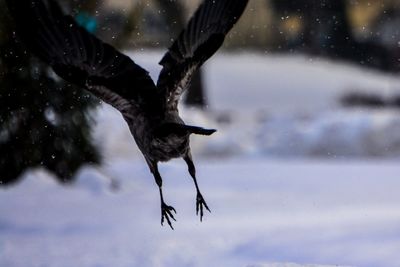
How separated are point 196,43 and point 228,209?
296cm

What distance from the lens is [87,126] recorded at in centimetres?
952

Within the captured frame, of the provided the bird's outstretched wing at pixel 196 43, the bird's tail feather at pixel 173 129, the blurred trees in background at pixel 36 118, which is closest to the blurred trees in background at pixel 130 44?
the blurred trees in background at pixel 36 118

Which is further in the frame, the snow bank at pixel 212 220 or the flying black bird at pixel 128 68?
the snow bank at pixel 212 220

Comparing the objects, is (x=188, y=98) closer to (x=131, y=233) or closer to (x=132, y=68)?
(x=131, y=233)

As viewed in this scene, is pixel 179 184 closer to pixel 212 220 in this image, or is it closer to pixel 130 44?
pixel 212 220

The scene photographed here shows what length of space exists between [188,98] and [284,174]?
9.82 meters

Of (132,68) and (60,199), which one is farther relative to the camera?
(60,199)

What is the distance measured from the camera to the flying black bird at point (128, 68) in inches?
214

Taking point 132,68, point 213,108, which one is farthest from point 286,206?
point 213,108

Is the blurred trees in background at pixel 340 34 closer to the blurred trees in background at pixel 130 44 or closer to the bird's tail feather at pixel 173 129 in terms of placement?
the blurred trees in background at pixel 130 44

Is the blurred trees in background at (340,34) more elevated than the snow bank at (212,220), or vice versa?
the blurred trees in background at (340,34)

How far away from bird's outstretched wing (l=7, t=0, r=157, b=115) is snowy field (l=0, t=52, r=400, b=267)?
1049mm

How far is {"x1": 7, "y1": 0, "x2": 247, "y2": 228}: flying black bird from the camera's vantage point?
5.44 metres

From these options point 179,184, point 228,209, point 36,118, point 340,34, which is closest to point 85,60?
point 228,209
